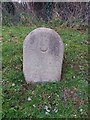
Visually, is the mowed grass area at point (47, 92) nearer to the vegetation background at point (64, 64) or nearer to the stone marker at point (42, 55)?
the vegetation background at point (64, 64)

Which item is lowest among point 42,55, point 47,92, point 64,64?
point 47,92

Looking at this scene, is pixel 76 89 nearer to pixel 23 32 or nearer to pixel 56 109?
pixel 56 109

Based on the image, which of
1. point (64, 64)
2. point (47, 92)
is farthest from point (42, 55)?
point (64, 64)

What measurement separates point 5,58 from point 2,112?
159 cm

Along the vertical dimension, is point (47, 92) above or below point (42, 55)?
below

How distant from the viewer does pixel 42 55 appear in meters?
4.89

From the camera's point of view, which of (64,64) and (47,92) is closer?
(47,92)

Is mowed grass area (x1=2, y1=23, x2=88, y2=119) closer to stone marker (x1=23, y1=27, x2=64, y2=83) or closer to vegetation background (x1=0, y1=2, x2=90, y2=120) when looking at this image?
vegetation background (x1=0, y1=2, x2=90, y2=120)

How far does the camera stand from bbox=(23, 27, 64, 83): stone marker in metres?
4.83

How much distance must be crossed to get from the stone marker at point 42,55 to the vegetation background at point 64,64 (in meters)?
0.15

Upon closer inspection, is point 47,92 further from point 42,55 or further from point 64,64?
point 64,64

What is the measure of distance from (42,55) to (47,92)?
1.99ft

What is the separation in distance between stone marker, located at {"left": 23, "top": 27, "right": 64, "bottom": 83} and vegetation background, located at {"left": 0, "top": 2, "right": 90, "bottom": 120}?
152mm

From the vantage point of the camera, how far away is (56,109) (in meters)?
4.50
